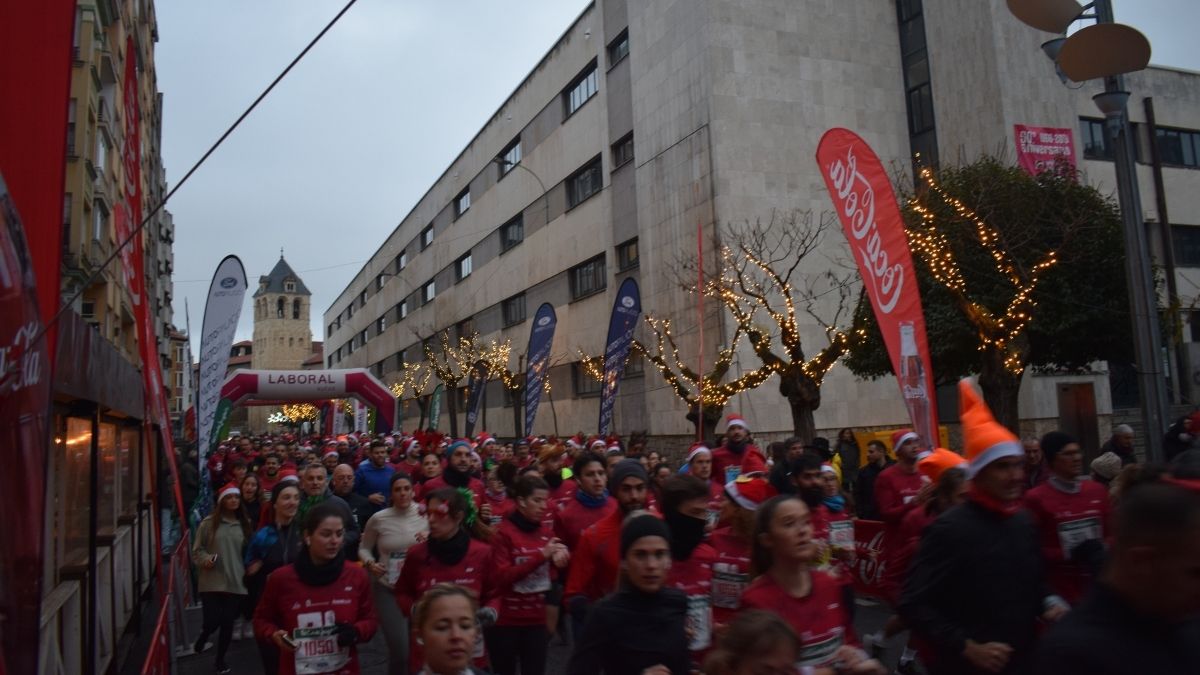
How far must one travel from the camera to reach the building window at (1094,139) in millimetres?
26875

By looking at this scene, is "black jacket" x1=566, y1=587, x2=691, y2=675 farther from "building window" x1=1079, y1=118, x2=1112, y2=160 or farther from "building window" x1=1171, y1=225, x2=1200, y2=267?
"building window" x1=1171, y1=225, x2=1200, y2=267

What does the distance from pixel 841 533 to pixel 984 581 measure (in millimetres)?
3324

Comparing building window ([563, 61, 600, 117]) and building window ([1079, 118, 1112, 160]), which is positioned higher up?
building window ([563, 61, 600, 117])

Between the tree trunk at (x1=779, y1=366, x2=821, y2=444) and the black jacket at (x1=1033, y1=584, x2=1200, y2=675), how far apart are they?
17.2 metres

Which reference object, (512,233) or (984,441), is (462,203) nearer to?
(512,233)

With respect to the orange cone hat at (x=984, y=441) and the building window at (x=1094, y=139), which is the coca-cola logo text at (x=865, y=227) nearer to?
the orange cone hat at (x=984, y=441)

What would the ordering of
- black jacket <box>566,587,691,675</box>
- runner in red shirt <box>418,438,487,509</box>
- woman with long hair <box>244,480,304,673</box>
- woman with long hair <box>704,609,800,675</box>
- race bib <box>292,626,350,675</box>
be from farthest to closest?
1. runner in red shirt <box>418,438,487,509</box>
2. woman with long hair <box>244,480,304,673</box>
3. race bib <box>292,626,350,675</box>
4. black jacket <box>566,587,691,675</box>
5. woman with long hair <box>704,609,800,675</box>

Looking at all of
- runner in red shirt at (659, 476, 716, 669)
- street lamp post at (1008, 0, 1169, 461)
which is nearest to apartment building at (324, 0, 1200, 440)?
street lamp post at (1008, 0, 1169, 461)

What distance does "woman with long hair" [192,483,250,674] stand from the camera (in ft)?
28.3

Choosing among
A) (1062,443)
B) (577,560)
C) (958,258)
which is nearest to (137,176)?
(577,560)

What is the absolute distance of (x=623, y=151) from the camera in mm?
31172

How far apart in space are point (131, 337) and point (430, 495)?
1283 inches

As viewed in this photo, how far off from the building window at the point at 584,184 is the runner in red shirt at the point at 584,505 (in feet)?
86.0

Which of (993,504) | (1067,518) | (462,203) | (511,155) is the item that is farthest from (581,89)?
(993,504)
